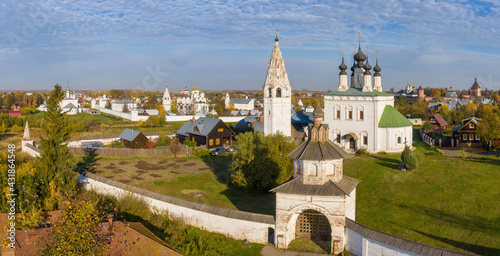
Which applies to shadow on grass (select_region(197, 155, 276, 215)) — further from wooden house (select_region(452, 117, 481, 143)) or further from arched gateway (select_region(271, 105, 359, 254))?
wooden house (select_region(452, 117, 481, 143))

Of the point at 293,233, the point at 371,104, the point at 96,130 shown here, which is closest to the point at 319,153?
the point at 293,233

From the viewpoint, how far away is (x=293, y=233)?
15.2 metres

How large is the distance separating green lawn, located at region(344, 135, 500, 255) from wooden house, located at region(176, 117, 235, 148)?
14.9 metres

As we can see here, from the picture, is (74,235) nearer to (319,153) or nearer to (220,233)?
(220,233)

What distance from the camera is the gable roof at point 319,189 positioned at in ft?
45.6

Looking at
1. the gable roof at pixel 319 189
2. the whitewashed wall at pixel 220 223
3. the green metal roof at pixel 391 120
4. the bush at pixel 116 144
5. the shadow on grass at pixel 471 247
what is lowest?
the shadow on grass at pixel 471 247

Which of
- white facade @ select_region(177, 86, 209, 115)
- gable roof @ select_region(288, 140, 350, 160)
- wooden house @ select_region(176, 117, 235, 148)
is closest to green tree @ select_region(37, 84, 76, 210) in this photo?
gable roof @ select_region(288, 140, 350, 160)

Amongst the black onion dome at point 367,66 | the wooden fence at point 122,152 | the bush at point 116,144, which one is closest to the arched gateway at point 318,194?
the wooden fence at point 122,152

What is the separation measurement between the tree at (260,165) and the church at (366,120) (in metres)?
13.4

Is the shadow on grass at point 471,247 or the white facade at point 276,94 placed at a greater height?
the white facade at point 276,94

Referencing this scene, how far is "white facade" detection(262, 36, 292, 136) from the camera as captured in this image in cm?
3453

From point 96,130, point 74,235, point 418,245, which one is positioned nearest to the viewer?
point 74,235

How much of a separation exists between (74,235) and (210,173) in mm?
17914

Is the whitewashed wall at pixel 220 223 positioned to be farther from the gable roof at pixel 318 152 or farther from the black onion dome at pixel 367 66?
the black onion dome at pixel 367 66
